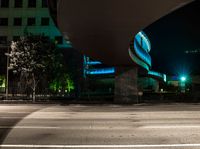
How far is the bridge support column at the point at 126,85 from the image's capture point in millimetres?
30703

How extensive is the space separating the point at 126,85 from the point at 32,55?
1097 centimetres

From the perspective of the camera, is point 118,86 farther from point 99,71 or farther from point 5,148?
point 99,71

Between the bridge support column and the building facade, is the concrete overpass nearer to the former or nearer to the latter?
the bridge support column

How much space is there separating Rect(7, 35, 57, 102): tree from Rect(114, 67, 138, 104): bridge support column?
905cm

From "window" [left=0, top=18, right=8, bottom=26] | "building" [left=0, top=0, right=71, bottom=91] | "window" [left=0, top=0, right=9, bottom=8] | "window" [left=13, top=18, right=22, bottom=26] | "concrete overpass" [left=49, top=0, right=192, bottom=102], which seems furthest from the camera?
"window" [left=0, top=0, right=9, bottom=8]

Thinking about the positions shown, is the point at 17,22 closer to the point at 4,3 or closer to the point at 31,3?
the point at 31,3

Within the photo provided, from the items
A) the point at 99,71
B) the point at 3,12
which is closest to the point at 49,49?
the point at 3,12

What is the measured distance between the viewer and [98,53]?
83.0 ft

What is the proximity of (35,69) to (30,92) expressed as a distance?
21.2 ft

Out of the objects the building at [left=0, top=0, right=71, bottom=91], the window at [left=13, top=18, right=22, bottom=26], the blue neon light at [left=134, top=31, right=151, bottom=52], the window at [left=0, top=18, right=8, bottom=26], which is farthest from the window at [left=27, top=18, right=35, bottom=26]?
the blue neon light at [left=134, top=31, right=151, bottom=52]

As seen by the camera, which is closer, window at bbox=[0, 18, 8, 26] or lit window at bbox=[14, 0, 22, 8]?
window at bbox=[0, 18, 8, 26]

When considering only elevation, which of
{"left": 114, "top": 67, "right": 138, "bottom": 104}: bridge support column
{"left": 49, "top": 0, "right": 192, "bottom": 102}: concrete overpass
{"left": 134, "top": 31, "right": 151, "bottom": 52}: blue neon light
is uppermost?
{"left": 134, "top": 31, "right": 151, "bottom": 52}: blue neon light

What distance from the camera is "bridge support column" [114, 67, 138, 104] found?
30703 mm

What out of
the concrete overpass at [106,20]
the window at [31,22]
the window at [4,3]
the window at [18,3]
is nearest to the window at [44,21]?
the window at [31,22]
